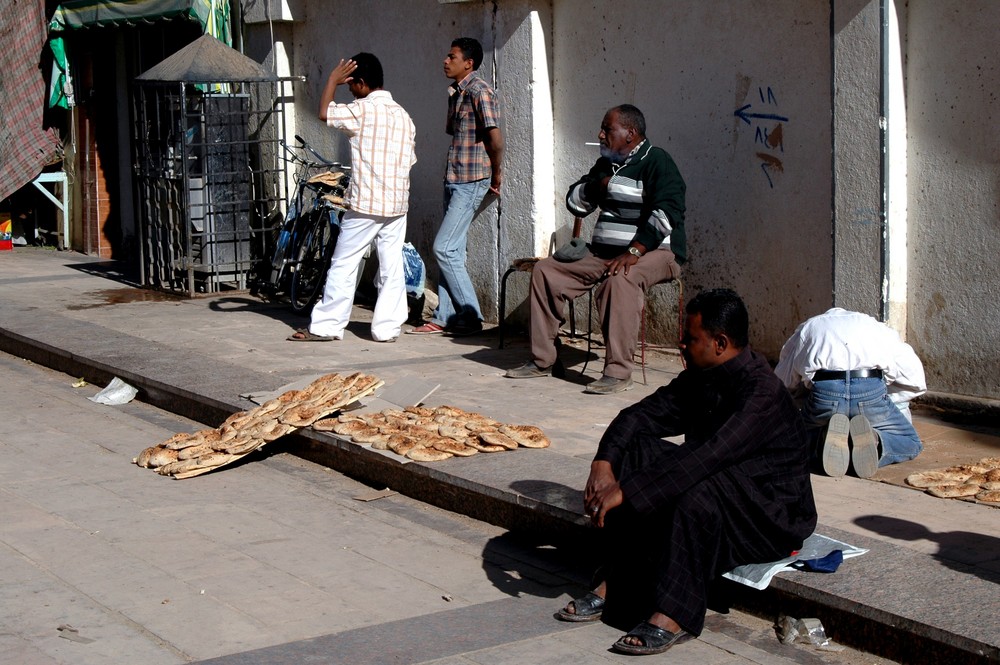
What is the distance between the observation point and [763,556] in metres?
4.56

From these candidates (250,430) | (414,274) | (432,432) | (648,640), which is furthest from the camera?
(414,274)

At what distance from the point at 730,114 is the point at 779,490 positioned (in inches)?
181

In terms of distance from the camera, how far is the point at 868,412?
244 inches

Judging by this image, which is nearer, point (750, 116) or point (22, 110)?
point (750, 116)

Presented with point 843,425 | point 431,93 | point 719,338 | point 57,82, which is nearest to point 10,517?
point 719,338

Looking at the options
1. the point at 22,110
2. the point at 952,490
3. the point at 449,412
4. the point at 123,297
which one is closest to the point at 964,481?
the point at 952,490

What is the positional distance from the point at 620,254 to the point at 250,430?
258cm

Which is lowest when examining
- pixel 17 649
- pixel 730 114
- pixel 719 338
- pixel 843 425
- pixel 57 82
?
pixel 17 649

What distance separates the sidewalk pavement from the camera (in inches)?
170

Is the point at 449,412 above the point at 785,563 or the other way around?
above

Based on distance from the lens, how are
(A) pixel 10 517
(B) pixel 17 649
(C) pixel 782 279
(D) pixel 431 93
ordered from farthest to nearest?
(D) pixel 431 93, (C) pixel 782 279, (A) pixel 10 517, (B) pixel 17 649

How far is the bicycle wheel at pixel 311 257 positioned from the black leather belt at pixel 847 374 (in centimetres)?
570

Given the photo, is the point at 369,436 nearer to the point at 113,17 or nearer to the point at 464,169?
the point at 464,169

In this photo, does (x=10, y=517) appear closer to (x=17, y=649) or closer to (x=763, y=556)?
(x=17, y=649)
